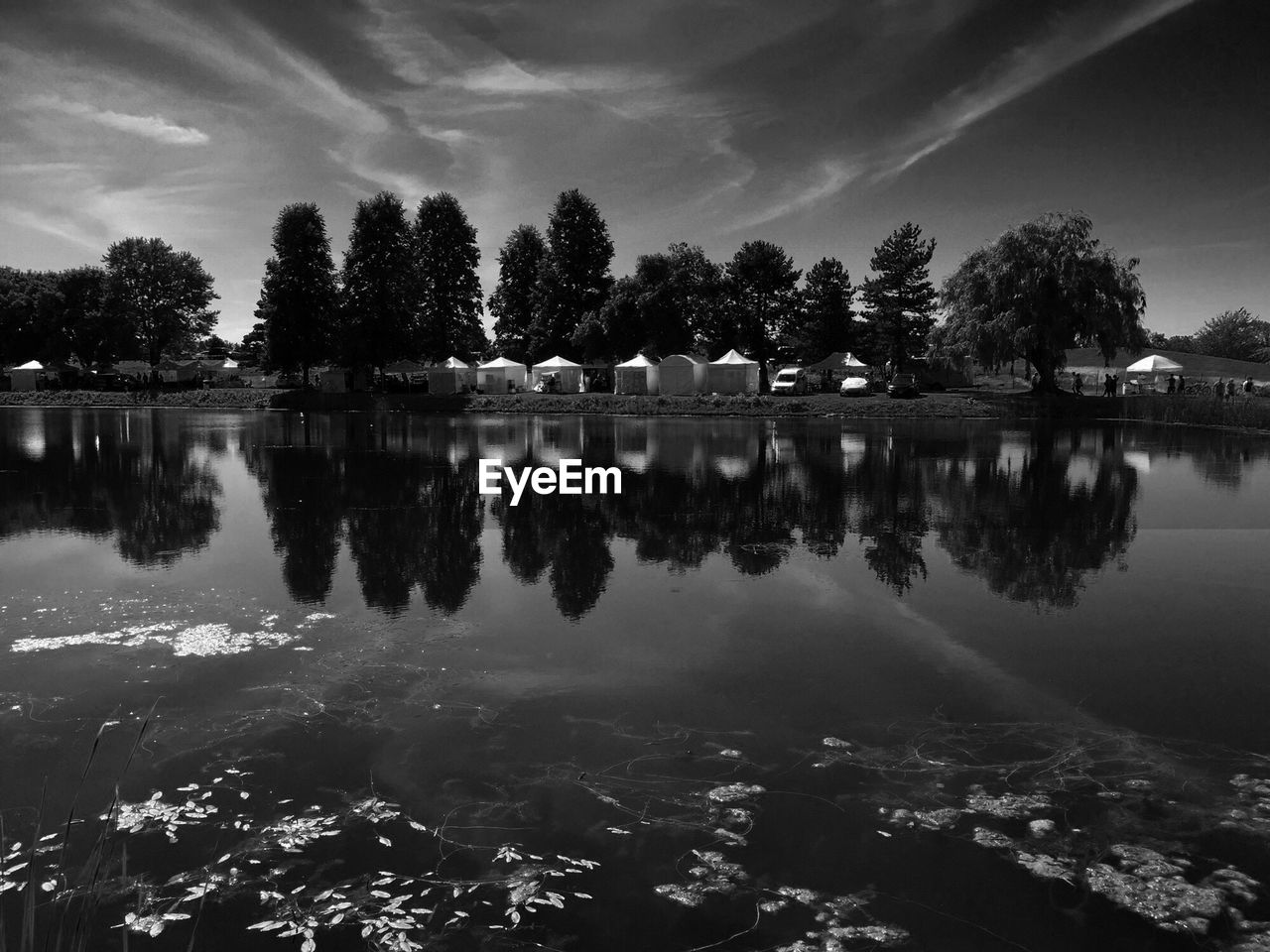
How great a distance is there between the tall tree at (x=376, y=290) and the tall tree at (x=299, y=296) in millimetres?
1709

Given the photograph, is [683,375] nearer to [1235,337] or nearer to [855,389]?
[855,389]

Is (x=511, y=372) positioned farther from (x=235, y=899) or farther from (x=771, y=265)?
(x=235, y=899)

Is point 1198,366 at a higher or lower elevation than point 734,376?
higher

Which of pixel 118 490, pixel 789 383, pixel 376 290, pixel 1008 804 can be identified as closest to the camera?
pixel 1008 804

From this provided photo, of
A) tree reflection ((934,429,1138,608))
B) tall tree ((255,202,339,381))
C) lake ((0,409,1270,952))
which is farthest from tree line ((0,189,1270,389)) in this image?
lake ((0,409,1270,952))

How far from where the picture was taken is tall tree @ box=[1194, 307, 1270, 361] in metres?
115

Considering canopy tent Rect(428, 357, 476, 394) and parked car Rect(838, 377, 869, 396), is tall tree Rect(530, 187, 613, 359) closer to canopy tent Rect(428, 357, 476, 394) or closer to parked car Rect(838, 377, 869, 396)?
canopy tent Rect(428, 357, 476, 394)

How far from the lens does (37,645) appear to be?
28.6ft

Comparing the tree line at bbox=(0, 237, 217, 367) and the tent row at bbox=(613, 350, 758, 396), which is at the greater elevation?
the tree line at bbox=(0, 237, 217, 367)

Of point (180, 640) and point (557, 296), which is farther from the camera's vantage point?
point (557, 296)

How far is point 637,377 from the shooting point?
63.3 m

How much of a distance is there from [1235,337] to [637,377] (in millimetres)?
100677

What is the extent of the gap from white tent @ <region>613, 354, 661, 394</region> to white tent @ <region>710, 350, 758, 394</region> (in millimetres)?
4389

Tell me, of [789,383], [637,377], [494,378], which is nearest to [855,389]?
[789,383]
